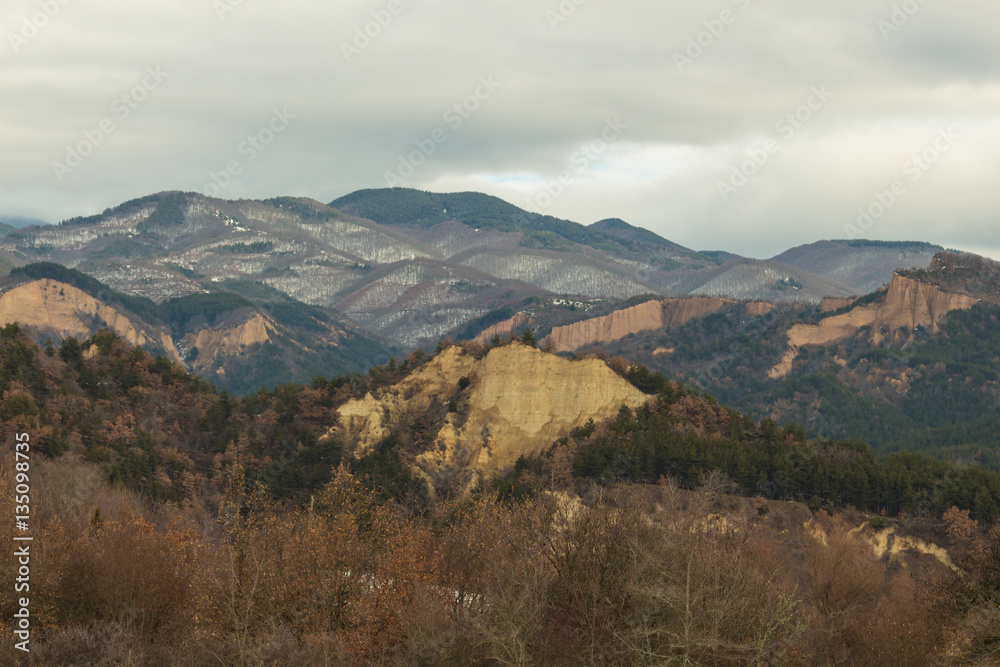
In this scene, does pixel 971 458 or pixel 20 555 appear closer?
pixel 20 555

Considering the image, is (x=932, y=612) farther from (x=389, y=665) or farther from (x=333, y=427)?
(x=333, y=427)

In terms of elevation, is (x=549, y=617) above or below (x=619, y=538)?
below

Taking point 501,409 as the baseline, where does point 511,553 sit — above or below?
below

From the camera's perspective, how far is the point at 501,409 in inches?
4141

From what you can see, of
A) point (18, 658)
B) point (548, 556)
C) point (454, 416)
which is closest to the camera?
point (18, 658)

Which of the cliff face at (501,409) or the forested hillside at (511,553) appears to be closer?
the forested hillside at (511,553)

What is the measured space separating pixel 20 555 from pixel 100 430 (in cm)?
5076

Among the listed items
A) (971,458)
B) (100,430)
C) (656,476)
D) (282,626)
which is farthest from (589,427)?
(971,458)

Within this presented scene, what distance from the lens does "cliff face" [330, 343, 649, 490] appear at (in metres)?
102

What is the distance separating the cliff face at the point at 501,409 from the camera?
102 metres

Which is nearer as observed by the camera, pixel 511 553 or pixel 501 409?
pixel 511 553

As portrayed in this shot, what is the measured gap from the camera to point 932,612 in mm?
49812

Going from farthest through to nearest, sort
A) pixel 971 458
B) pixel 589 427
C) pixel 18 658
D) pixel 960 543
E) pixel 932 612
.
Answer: pixel 971 458
pixel 589 427
pixel 960 543
pixel 932 612
pixel 18 658

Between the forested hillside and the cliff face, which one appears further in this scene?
the cliff face
